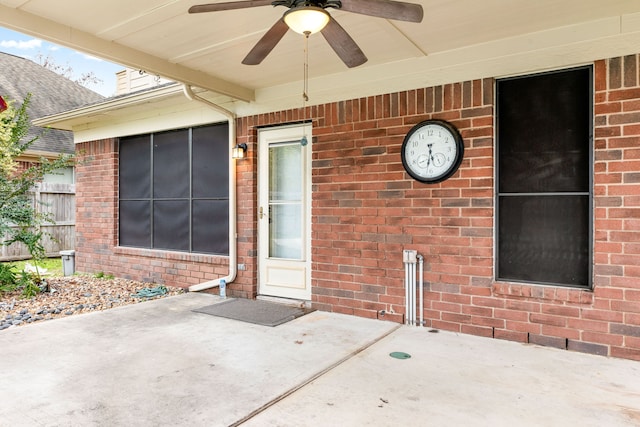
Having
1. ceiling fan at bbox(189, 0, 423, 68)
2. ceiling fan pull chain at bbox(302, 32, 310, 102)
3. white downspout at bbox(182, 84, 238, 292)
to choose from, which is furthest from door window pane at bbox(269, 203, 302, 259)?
ceiling fan at bbox(189, 0, 423, 68)

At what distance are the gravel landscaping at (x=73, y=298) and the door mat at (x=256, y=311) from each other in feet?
4.01

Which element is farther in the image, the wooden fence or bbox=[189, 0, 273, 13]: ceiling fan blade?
the wooden fence

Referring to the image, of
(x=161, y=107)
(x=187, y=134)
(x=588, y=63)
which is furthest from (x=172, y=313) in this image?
(x=588, y=63)

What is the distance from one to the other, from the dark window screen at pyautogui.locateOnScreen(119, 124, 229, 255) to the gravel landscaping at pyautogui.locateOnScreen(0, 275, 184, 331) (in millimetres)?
702

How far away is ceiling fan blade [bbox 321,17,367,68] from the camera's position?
2369mm

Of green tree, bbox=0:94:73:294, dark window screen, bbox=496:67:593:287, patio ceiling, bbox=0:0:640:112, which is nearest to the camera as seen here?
patio ceiling, bbox=0:0:640:112

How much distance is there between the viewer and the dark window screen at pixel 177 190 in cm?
546

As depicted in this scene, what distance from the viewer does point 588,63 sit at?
3.19 metres

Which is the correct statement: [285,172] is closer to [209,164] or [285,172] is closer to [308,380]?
[209,164]

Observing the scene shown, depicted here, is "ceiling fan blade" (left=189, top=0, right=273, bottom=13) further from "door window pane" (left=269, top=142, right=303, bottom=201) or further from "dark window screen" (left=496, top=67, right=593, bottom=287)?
"door window pane" (left=269, top=142, right=303, bottom=201)

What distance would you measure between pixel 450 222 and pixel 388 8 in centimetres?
215

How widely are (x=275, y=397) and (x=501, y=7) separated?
315cm

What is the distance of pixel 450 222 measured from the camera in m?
3.71

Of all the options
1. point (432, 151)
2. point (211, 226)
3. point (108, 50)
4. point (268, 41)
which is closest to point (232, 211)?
point (211, 226)
